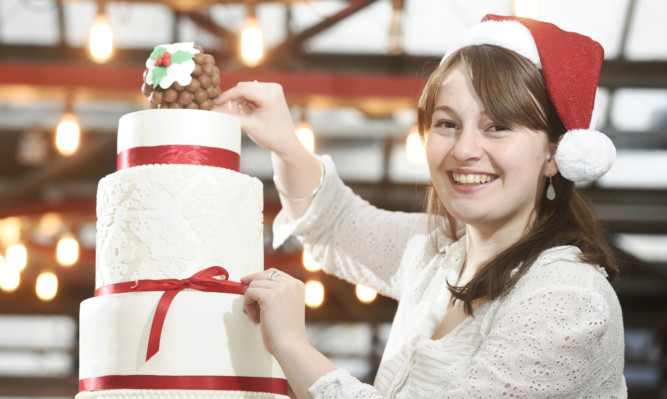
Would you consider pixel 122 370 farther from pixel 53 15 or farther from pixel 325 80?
pixel 53 15

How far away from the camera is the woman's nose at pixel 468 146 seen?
186 centimetres

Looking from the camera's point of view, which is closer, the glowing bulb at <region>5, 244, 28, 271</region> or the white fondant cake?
the white fondant cake

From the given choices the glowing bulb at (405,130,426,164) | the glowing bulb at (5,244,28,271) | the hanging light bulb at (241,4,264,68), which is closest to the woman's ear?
the hanging light bulb at (241,4,264,68)

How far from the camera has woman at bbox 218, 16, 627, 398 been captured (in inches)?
67.9

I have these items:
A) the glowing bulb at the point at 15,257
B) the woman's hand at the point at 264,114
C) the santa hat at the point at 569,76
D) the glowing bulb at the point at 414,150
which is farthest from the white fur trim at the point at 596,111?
the glowing bulb at the point at 15,257

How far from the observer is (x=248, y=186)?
6.51 ft

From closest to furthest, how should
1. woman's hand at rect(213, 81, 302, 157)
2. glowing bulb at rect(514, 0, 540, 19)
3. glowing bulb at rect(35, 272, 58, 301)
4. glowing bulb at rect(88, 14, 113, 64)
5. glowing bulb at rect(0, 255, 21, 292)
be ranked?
woman's hand at rect(213, 81, 302, 157), glowing bulb at rect(514, 0, 540, 19), glowing bulb at rect(88, 14, 113, 64), glowing bulb at rect(0, 255, 21, 292), glowing bulb at rect(35, 272, 58, 301)

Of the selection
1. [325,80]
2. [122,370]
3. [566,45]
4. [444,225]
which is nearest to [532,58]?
[566,45]

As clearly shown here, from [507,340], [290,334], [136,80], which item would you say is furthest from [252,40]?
[507,340]

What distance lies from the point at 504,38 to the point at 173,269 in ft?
2.67

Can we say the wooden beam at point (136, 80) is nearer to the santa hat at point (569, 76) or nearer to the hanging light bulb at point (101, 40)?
the hanging light bulb at point (101, 40)

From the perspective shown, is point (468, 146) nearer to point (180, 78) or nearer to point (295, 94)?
point (180, 78)

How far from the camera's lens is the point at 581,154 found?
1.88 meters

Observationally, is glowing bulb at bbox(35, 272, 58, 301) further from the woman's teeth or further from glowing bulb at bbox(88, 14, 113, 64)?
the woman's teeth
